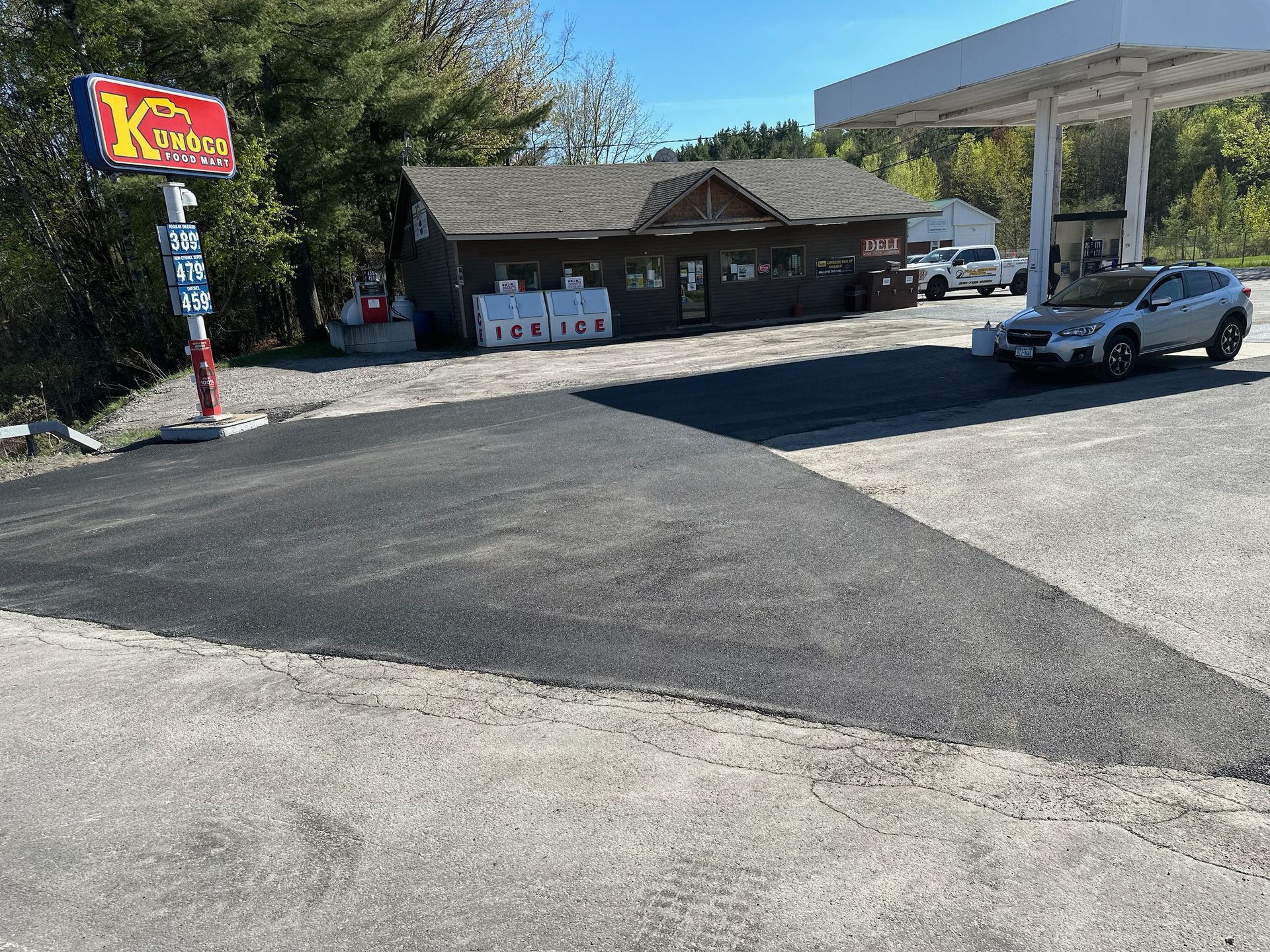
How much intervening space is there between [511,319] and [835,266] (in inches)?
458

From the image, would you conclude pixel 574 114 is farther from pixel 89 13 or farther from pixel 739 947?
pixel 739 947

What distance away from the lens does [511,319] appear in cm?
2388

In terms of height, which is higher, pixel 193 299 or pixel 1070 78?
pixel 1070 78

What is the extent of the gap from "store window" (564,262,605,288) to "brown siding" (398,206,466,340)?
3435 mm

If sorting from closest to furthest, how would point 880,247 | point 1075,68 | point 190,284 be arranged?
point 190,284 → point 1075,68 → point 880,247

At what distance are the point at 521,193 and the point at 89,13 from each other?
12.2m

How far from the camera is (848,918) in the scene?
289cm

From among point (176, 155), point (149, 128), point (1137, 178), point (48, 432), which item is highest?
point (149, 128)

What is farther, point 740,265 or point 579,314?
point 740,265

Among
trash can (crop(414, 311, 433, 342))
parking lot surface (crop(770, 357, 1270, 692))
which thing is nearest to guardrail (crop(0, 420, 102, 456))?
parking lot surface (crop(770, 357, 1270, 692))

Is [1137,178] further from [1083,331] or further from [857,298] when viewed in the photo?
[857,298]

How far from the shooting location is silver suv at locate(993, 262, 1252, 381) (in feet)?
41.4

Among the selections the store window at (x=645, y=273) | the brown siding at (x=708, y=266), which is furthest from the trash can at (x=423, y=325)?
the store window at (x=645, y=273)

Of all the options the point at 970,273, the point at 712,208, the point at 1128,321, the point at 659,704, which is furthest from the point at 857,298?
the point at 659,704
